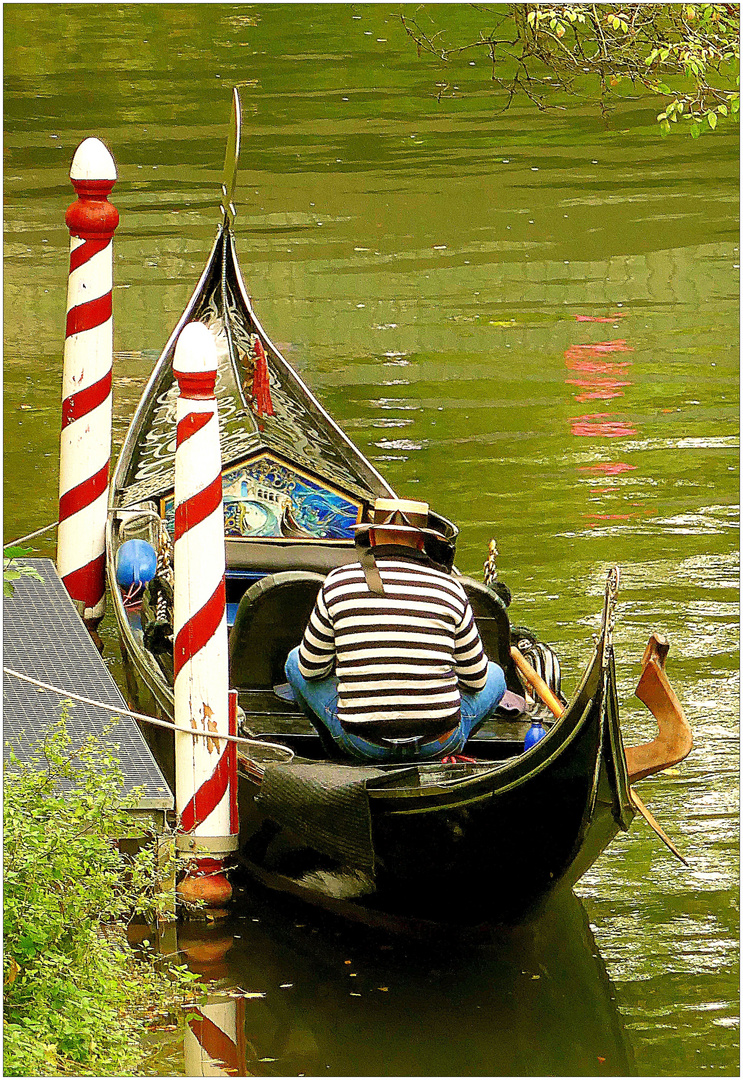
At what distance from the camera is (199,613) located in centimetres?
432

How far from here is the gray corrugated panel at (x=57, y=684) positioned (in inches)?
160

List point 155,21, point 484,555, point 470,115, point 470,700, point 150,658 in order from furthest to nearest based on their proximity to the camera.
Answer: point 155,21
point 470,115
point 484,555
point 150,658
point 470,700

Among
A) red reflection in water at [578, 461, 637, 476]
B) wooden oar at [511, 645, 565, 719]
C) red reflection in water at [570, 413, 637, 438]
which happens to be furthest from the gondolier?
red reflection in water at [570, 413, 637, 438]

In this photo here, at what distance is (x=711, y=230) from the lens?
12398 mm

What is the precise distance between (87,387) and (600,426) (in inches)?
132

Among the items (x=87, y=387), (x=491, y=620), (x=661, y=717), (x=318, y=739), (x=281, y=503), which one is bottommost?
(x=318, y=739)

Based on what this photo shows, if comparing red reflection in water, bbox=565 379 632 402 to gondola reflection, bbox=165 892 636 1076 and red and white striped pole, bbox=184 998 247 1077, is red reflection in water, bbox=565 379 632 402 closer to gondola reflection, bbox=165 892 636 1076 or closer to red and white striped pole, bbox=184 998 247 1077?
gondola reflection, bbox=165 892 636 1076

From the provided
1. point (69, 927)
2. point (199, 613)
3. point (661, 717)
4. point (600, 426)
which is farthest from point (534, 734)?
point (600, 426)

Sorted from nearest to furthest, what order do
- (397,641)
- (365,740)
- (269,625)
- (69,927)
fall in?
1. (69,927)
2. (397,641)
3. (365,740)
4. (269,625)

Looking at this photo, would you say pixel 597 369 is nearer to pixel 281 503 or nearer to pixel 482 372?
pixel 482 372

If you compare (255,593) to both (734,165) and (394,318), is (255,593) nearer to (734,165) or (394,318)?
(394,318)

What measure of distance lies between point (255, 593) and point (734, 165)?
1137 centimetres

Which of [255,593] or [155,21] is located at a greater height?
[155,21]

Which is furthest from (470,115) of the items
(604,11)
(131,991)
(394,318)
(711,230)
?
(131,991)
